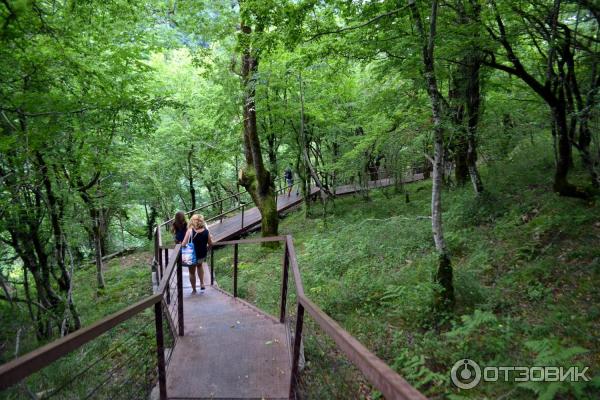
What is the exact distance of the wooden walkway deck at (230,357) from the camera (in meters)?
3.34

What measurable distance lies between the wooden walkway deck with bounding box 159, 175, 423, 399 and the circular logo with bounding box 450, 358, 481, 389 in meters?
1.67

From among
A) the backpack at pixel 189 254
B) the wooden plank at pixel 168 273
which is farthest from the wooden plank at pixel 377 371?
the backpack at pixel 189 254

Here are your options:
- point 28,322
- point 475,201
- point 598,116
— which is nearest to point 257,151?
point 475,201

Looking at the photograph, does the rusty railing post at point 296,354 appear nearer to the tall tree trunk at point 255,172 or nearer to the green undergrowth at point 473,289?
the green undergrowth at point 473,289

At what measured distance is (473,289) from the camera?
5.14 meters

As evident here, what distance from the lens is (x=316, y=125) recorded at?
15.0 metres

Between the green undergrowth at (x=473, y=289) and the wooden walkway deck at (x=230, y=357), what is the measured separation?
1.16 ft

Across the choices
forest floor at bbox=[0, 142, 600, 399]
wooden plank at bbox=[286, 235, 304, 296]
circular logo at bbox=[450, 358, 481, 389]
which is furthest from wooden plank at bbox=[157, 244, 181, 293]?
circular logo at bbox=[450, 358, 481, 389]

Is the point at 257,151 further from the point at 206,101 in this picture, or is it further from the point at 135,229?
the point at 135,229

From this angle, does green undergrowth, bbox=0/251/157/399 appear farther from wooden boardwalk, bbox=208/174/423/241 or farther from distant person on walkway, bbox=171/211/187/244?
wooden boardwalk, bbox=208/174/423/241

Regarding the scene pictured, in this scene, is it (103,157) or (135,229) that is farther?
(135,229)

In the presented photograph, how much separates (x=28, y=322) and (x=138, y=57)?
17.1 feet

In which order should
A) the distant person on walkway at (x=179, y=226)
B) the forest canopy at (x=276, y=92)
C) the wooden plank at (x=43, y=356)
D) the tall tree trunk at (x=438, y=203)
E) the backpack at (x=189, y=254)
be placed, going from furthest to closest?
the distant person on walkway at (x=179, y=226) < the backpack at (x=189, y=254) < the forest canopy at (x=276, y=92) < the tall tree trunk at (x=438, y=203) < the wooden plank at (x=43, y=356)

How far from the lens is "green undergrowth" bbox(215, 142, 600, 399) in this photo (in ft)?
11.6
